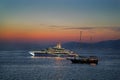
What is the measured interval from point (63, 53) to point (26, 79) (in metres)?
101

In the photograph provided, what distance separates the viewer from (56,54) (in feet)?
516

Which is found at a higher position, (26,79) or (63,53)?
(63,53)

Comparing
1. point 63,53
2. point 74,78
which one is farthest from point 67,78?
point 63,53

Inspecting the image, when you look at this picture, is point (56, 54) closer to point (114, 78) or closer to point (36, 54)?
point (36, 54)

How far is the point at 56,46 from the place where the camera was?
162m

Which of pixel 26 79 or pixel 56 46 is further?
pixel 56 46

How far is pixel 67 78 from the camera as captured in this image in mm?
58094

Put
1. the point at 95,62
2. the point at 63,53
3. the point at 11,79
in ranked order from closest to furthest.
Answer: the point at 11,79
the point at 95,62
the point at 63,53

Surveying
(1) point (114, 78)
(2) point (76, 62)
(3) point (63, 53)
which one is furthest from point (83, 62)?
(3) point (63, 53)

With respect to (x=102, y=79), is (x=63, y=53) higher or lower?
higher

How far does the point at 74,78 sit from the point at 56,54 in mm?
99594

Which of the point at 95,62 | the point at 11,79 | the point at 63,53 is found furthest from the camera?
the point at 63,53

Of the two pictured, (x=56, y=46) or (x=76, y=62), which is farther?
(x=56, y=46)

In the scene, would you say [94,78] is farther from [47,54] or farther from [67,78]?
[47,54]
